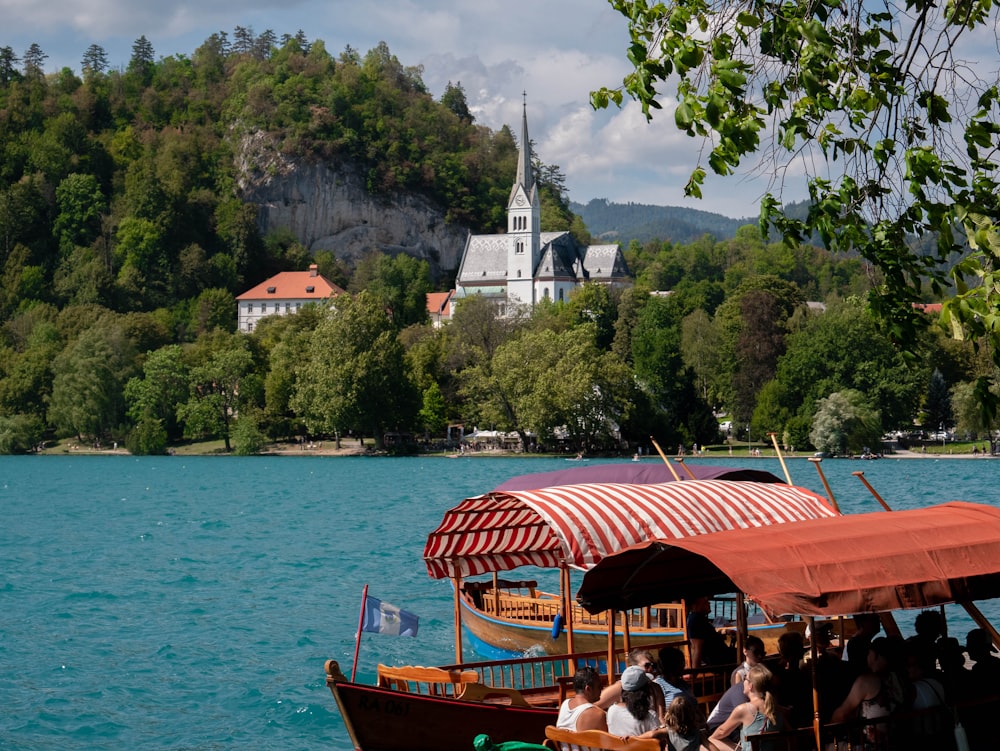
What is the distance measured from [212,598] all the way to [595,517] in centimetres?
2474

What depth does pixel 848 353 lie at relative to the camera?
10688cm

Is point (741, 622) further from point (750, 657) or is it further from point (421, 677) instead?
point (421, 677)

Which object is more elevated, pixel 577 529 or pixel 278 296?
pixel 278 296

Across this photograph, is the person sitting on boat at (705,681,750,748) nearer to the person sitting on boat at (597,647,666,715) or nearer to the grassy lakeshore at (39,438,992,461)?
the person sitting on boat at (597,647,666,715)

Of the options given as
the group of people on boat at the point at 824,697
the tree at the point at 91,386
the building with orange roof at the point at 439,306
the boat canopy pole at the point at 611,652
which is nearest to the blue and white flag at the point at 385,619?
the boat canopy pole at the point at 611,652

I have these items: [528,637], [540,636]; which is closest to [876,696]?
[540,636]

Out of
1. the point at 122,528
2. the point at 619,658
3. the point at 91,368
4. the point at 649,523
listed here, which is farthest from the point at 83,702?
the point at 91,368

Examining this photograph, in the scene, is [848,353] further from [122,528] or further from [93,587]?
[93,587]

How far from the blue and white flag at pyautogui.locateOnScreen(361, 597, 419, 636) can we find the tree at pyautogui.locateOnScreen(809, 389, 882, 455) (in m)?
88.9

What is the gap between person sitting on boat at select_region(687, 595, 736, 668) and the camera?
1638cm

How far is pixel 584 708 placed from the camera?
507 inches

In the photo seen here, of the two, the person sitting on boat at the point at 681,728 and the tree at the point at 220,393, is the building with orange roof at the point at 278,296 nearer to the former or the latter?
the tree at the point at 220,393

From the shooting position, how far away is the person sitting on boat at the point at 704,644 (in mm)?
16375

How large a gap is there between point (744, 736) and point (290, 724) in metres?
12.2
